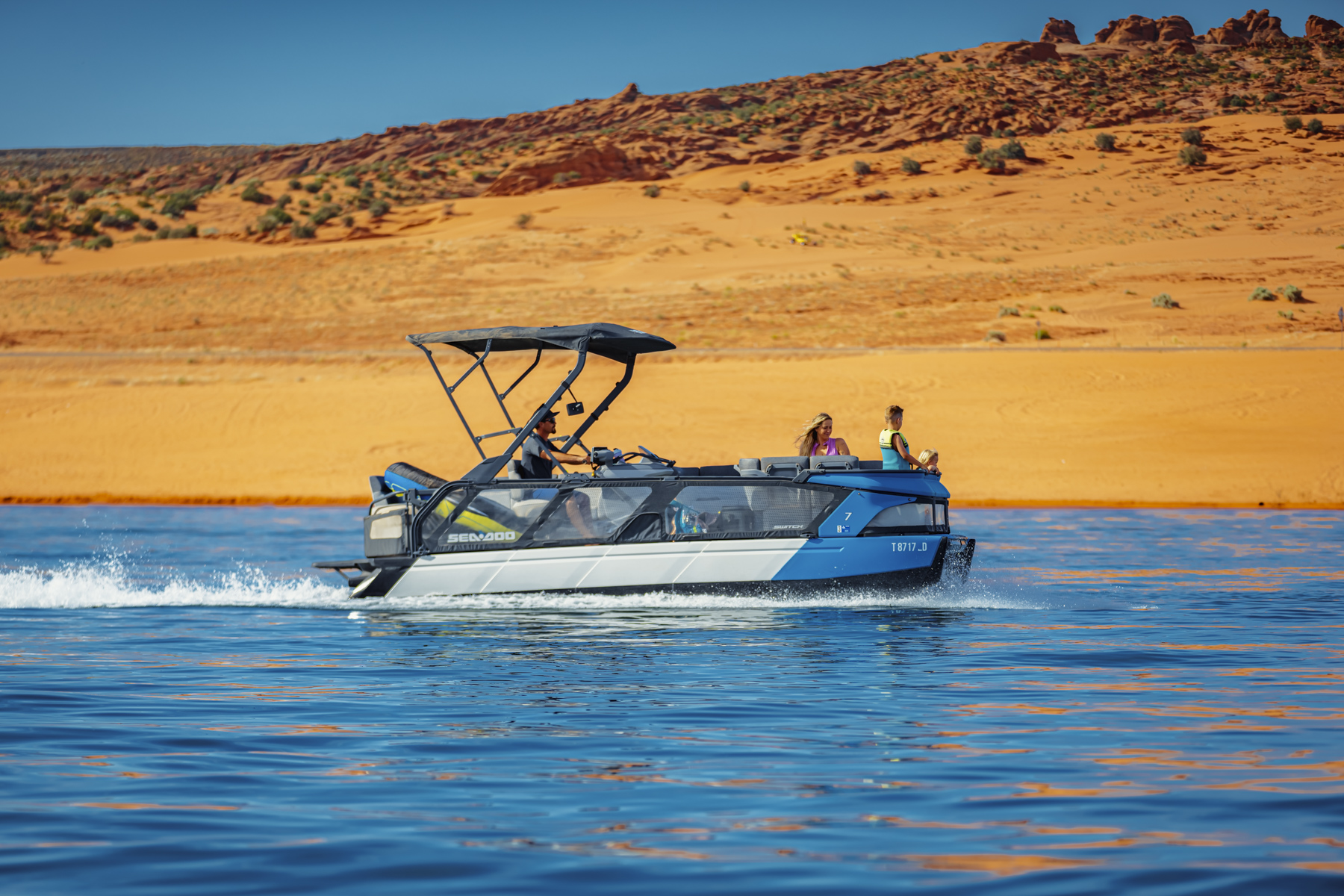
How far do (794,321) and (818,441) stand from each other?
35294 mm

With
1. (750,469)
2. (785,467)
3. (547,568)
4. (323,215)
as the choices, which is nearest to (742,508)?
(750,469)

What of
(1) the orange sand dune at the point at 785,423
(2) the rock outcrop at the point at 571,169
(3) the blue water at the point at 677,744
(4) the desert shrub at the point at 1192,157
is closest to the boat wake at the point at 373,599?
(3) the blue water at the point at 677,744

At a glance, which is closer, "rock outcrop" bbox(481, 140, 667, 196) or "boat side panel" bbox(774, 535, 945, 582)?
"boat side panel" bbox(774, 535, 945, 582)

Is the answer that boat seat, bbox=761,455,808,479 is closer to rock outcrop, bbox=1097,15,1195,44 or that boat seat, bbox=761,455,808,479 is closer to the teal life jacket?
the teal life jacket

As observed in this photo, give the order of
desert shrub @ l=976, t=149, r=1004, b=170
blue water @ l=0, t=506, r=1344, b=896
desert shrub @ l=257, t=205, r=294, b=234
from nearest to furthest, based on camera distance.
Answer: blue water @ l=0, t=506, r=1344, b=896 → desert shrub @ l=257, t=205, r=294, b=234 → desert shrub @ l=976, t=149, r=1004, b=170

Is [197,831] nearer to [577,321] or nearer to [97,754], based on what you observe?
[97,754]

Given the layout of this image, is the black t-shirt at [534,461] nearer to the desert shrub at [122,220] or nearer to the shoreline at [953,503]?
the shoreline at [953,503]

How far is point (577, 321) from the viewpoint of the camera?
161 ft

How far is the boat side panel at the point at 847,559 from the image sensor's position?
11.3 metres

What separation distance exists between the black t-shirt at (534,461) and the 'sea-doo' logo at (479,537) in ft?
1.98

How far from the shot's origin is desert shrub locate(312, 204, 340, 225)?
7469cm

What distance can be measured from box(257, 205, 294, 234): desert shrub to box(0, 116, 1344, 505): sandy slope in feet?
9.98

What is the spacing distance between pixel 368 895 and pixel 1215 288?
1963 inches

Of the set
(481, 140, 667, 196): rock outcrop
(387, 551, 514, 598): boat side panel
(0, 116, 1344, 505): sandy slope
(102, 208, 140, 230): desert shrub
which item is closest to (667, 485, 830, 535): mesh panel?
(387, 551, 514, 598): boat side panel
